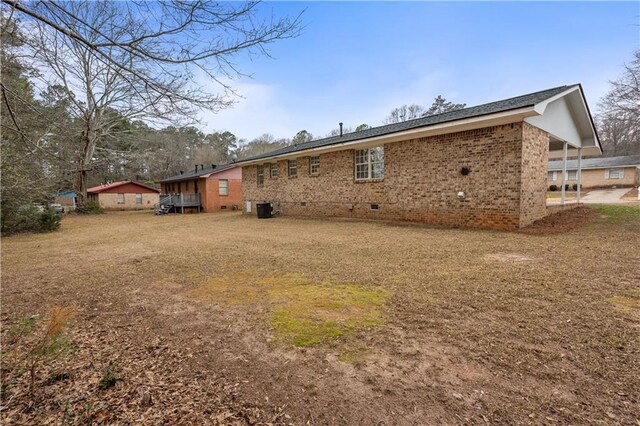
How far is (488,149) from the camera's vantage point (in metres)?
9.22

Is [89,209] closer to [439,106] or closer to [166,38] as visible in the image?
[166,38]

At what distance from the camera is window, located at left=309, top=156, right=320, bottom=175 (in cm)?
1502

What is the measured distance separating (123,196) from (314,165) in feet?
94.9

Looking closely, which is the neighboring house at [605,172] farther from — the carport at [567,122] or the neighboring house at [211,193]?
the neighboring house at [211,193]

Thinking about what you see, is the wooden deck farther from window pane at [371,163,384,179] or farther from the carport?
the carport

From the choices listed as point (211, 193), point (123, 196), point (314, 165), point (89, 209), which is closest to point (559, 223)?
point (314, 165)

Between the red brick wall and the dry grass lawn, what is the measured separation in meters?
3.66

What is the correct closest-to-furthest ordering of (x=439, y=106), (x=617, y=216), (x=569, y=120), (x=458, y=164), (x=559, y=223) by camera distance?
1. (x=559, y=223)
2. (x=458, y=164)
3. (x=617, y=216)
4. (x=569, y=120)
5. (x=439, y=106)

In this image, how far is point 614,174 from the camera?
105ft

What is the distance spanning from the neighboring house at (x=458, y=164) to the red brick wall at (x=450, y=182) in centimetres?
3

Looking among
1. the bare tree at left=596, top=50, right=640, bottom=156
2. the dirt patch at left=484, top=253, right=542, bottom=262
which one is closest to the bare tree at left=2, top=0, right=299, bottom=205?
the dirt patch at left=484, top=253, right=542, bottom=262

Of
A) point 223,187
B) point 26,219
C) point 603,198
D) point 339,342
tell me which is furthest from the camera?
point 223,187

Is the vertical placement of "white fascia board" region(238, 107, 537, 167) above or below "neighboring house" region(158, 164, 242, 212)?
above

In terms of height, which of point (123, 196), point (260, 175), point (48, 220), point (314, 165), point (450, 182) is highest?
point (314, 165)
